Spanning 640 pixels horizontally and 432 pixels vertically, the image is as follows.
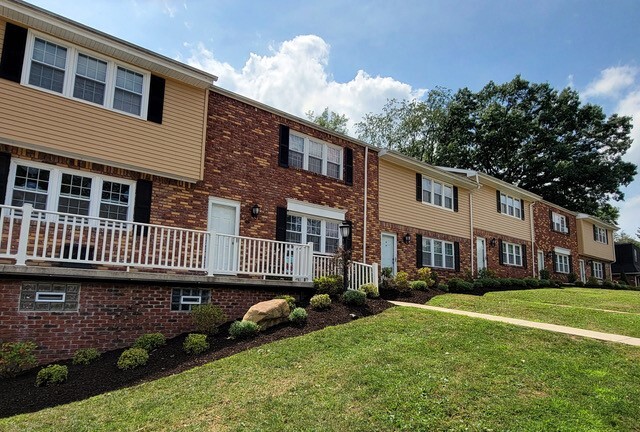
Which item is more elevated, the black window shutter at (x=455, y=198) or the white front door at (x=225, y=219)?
the black window shutter at (x=455, y=198)

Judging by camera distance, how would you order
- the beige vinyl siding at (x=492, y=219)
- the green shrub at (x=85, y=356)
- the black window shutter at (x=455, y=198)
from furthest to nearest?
the beige vinyl siding at (x=492, y=219) → the black window shutter at (x=455, y=198) → the green shrub at (x=85, y=356)

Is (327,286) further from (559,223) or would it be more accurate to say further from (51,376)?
(559,223)

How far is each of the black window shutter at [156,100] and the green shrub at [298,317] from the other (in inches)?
226

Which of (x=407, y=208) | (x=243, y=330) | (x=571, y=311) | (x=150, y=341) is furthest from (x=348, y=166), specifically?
(x=150, y=341)

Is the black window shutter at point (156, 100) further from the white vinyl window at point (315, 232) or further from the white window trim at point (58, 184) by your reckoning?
the white vinyl window at point (315, 232)

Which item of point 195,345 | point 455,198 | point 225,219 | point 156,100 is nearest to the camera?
point 195,345

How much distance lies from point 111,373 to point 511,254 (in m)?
21.4

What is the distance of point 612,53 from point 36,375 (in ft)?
52.5

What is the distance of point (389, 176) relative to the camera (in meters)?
17.1

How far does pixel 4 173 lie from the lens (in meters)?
8.66

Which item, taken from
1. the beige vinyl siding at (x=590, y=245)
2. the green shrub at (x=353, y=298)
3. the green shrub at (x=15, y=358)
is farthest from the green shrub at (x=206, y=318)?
the beige vinyl siding at (x=590, y=245)

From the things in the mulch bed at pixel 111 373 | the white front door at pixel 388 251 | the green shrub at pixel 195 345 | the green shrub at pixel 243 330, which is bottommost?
the mulch bed at pixel 111 373

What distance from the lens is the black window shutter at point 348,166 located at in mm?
15352

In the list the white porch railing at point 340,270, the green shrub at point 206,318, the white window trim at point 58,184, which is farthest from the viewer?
the white porch railing at point 340,270
